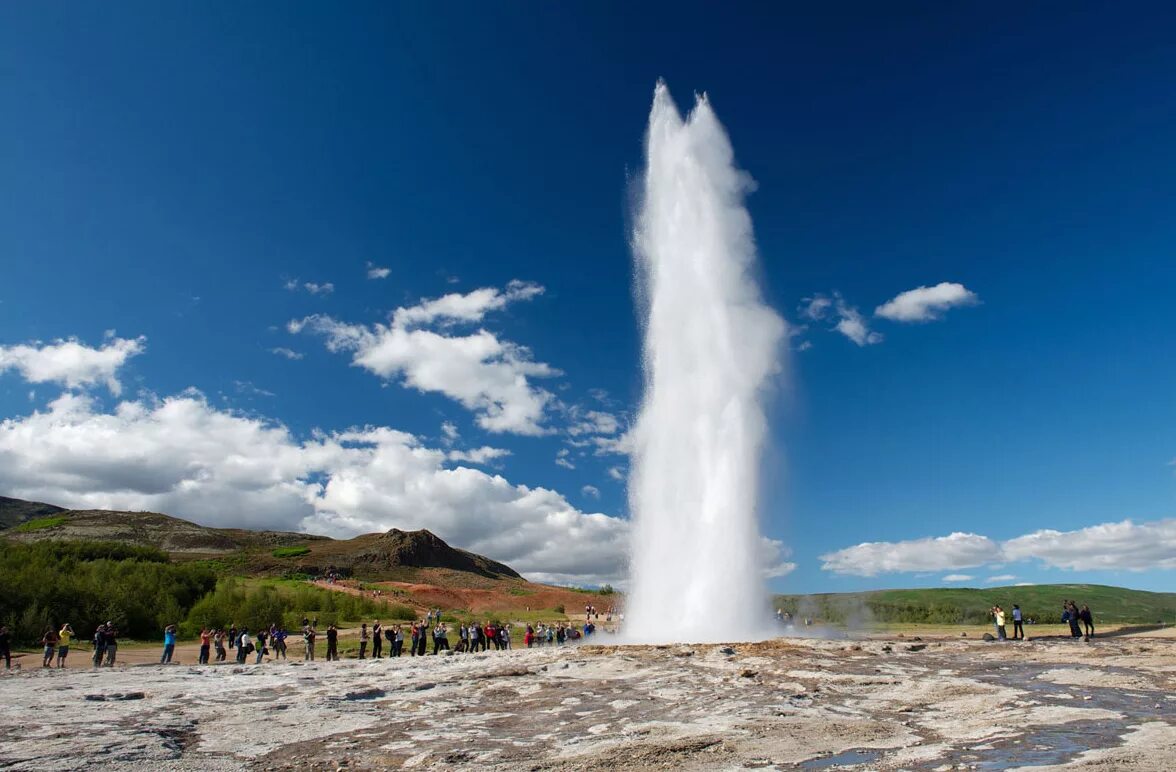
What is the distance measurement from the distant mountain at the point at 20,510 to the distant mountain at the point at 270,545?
40.7 metres

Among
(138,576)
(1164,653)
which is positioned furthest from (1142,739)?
(138,576)

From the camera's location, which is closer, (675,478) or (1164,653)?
(1164,653)

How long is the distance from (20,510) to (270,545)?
9338 cm

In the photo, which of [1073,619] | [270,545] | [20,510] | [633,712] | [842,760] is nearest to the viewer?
[842,760]

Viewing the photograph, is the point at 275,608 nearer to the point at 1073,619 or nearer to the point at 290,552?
the point at 1073,619

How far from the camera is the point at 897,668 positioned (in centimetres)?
1780

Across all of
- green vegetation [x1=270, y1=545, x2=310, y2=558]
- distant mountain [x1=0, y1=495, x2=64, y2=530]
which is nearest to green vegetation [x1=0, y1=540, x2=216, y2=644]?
green vegetation [x1=270, y1=545, x2=310, y2=558]

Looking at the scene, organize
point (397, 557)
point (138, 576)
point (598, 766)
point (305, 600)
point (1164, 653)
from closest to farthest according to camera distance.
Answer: point (598, 766) < point (1164, 653) < point (138, 576) < point (305, 600) < point (397, 557)

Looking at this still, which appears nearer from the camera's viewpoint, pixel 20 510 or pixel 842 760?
pixel 842 760

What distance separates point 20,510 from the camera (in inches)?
6654

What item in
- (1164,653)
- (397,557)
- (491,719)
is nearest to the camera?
(491,719)

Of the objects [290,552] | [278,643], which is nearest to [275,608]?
[278,643]

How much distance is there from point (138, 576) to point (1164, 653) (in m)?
48.9

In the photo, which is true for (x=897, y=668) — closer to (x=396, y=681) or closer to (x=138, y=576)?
(x=396, y=681)
